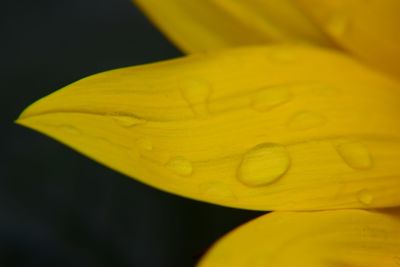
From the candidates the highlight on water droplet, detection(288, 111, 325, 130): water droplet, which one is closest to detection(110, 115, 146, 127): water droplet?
the highlight on water droplet

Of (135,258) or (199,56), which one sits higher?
(199,56)

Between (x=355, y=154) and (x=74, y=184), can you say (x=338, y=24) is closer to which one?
(x=355, y=154)

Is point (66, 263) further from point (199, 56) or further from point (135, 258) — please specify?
point (199, 56)

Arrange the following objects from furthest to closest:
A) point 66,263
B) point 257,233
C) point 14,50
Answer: point 14,50 < point 66,263 < point 257,233

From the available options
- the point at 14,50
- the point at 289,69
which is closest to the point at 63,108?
the point at 289,69

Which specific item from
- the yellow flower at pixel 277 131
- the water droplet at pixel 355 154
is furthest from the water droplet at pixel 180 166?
the water droplet at pixel 355 154

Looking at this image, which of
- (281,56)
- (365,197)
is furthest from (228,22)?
(365,197)

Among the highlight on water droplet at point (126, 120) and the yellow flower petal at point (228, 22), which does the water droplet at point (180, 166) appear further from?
the yellow flower petal at point (228, 22)
